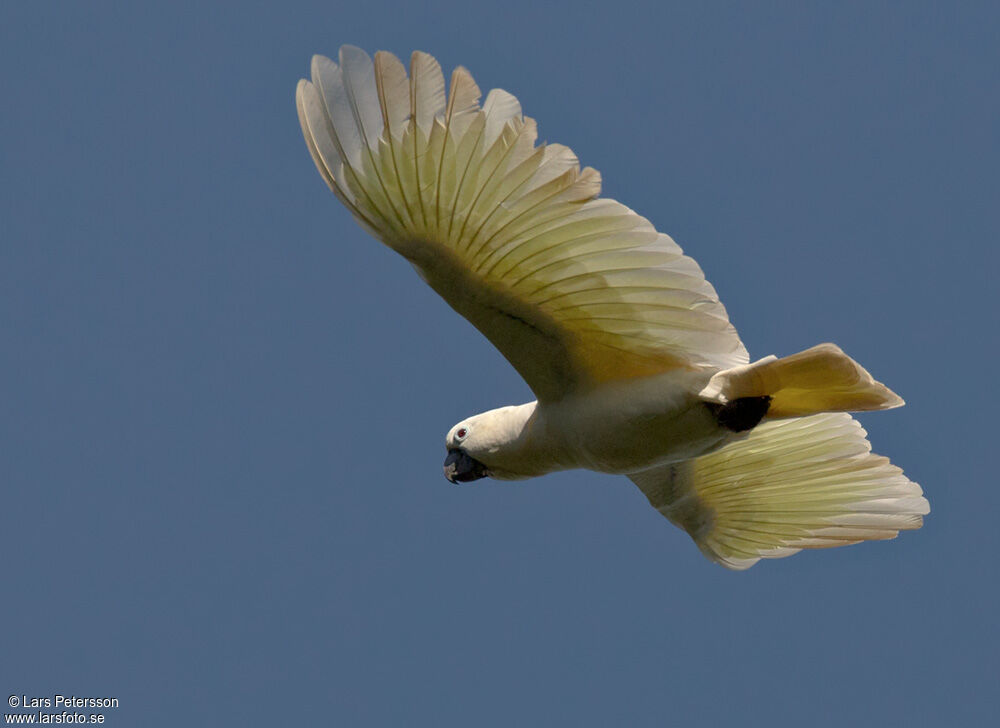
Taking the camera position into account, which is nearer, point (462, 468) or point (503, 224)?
point (503, 224)

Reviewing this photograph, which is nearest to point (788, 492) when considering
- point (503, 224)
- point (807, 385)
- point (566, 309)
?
point (807, 385)

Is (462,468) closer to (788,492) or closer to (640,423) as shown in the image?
(640,423)

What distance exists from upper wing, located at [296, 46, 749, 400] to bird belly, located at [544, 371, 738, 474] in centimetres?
13

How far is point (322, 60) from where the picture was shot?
571 centimetres

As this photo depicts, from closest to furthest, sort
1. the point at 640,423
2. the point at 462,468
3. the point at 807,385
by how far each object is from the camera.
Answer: the point at 807,385 < the point at 640,423 < the point at 462,468

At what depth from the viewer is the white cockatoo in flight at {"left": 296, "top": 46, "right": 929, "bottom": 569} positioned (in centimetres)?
582

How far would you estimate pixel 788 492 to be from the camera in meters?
8.18

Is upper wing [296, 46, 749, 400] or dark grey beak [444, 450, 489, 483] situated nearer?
upper wing [296, 46, 749, 400]

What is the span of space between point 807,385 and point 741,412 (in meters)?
0.43

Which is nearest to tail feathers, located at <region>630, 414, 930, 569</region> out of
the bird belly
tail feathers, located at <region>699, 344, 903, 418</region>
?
the bird belly

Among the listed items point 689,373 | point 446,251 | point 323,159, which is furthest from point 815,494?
point 323,159

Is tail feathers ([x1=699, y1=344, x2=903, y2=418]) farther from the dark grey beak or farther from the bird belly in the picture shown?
the dark grey beak

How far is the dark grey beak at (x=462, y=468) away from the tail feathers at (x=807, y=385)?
4.95 ft

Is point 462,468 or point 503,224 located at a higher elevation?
point 503,224
